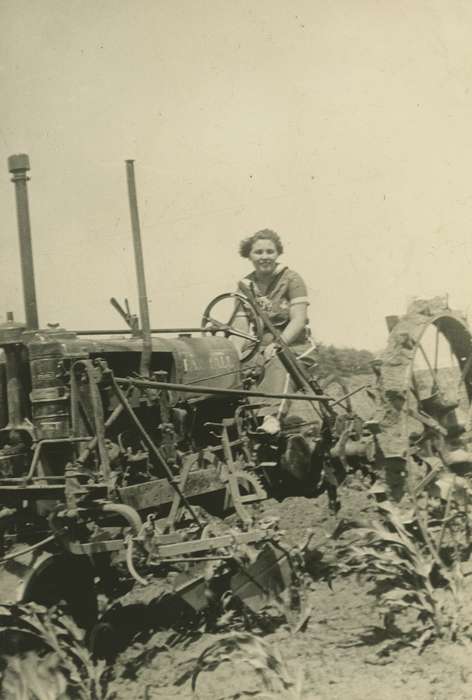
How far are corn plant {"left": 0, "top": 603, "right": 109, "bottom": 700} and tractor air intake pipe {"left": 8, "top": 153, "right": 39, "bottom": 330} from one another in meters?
1.61

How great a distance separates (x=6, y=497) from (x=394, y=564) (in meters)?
2.19

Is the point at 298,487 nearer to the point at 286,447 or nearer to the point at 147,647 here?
the point at 286,447

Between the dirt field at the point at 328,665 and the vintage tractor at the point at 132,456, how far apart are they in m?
0.35

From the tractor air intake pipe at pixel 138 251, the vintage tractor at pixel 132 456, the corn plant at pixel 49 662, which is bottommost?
the corn plant at pixel 49 662

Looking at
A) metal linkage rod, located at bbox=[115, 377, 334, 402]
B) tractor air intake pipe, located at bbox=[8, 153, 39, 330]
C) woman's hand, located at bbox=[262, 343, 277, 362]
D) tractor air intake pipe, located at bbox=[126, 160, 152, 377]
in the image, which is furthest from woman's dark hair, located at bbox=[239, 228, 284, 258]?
tractor air intake pipe, located at bbox=[8, 153, 39, 330]

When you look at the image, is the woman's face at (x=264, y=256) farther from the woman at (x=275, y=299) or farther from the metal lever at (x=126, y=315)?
the metal lever at (x=126, y=315)

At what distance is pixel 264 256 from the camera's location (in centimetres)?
684

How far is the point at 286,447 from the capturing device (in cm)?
557

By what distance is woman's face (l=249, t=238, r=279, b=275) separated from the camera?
22.5ft

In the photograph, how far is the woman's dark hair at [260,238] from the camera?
22.7ft

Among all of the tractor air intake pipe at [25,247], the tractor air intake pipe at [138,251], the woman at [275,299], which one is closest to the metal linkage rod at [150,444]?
the tractor air intake pipe at [138,251]

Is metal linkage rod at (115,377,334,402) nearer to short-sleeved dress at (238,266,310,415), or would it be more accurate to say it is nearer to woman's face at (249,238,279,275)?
short-sleeved dress at (238,266,310,415)

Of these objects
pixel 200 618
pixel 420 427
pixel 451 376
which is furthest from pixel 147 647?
pixel 451 376

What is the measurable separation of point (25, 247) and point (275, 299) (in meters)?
2.81
